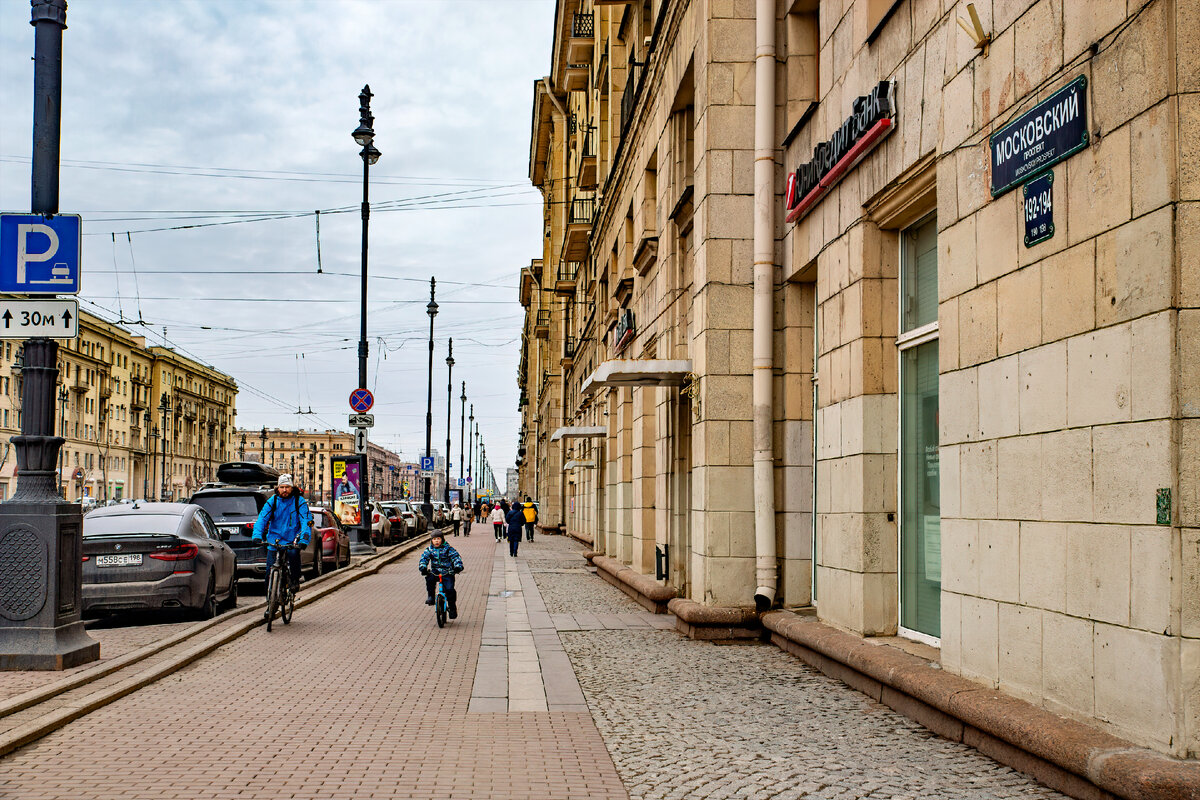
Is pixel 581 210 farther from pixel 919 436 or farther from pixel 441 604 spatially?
pixel 919 436

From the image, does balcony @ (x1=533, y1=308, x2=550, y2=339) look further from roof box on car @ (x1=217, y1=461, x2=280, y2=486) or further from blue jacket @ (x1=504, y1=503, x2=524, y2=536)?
blue jacket @ (x1=504, y1=503, x2=524, y2=536)

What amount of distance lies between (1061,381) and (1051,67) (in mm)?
1644

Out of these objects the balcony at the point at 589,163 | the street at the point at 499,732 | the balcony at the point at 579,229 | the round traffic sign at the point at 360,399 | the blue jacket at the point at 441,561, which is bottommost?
the street at the point at 499,732

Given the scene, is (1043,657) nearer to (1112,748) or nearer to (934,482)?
(1112,748)

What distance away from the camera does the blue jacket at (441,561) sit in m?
14.2

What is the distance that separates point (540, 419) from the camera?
2520 inches

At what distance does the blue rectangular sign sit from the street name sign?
0.59 ft

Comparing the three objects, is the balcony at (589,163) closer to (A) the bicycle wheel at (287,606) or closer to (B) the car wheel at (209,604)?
(B) the car wheel at (209,604)

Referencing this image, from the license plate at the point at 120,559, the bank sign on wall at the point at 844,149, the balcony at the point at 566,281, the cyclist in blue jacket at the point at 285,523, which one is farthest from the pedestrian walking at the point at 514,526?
the bank sign on wall at the point at 844,149

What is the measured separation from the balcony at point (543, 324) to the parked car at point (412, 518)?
35.0 feet

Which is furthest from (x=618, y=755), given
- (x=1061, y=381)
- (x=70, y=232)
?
(x=70, y=232)

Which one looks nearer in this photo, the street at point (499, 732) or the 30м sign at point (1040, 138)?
the 30м sign at point (1040, 138)

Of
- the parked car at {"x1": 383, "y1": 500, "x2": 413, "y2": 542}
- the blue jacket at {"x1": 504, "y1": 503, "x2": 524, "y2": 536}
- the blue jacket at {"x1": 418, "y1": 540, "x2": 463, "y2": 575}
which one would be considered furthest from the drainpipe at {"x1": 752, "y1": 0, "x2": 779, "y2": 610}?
the parked car at {"x1": 383, "y1": 500, "x2": 413, "y2": 542}

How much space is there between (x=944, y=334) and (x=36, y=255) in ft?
24.5
